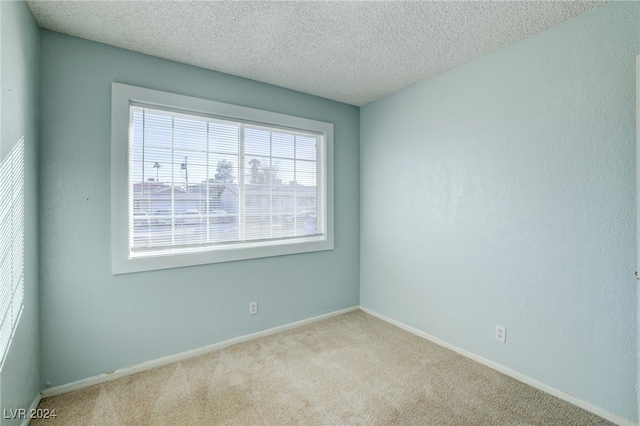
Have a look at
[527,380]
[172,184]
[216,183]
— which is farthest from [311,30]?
[527,380]

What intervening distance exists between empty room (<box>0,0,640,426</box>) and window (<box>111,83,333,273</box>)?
0.02 m

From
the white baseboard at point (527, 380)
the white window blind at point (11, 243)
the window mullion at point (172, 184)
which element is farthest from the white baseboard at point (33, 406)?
the white baseboard at point (527, 380)

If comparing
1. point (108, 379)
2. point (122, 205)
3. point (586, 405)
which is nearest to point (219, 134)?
point (122, 205)

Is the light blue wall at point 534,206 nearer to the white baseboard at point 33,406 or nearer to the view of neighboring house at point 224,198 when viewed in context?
the view of neighboring house at point 224,198

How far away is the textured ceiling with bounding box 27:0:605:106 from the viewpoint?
1.82 m

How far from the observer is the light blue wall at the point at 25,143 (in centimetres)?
153

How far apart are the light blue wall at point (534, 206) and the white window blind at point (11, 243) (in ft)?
9.72

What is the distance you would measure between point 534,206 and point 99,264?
3.22 meters

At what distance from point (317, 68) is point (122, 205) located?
77.1 inches

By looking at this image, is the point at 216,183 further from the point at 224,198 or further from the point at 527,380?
the point at 527,380

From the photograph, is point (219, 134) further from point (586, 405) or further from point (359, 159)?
point (586, 405)

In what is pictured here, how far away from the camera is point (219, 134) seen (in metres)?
2.76

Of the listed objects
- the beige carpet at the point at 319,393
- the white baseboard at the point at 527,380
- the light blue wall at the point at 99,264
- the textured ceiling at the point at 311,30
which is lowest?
the beige carpet at the point at 319,393

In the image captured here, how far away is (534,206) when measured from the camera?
7.07ft
